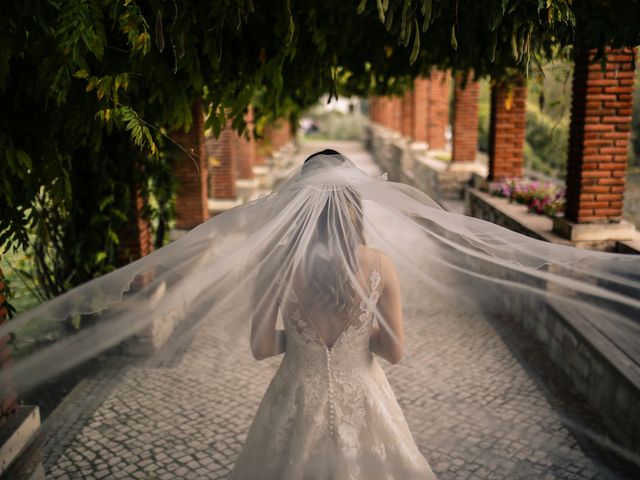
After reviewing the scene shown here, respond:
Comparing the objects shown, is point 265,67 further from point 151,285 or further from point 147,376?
point 147,376

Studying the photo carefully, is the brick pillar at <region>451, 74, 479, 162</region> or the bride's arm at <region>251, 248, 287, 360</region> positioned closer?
the bride's arm at <region>251, 248, 287, 360</region>

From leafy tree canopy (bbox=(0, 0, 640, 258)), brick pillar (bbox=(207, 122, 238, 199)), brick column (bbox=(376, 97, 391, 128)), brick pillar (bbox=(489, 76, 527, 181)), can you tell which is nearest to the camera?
leafy tree canopy (bbox=(0, 0, 640, 258))

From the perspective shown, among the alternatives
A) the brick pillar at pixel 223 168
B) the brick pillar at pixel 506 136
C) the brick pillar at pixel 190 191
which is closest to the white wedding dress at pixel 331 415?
the brick pillar at pixel 190 191

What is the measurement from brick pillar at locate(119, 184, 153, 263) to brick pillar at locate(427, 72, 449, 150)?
994 cm

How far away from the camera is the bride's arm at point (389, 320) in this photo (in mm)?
2982

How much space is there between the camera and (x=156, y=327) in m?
2.96

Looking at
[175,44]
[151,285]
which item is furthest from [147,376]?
[175,44]

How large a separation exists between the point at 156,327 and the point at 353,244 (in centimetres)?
98

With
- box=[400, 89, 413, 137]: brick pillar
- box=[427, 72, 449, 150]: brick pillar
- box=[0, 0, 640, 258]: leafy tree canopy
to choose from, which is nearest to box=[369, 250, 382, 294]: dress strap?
box=[0, 0, 640, 258]: leafy tree canopy

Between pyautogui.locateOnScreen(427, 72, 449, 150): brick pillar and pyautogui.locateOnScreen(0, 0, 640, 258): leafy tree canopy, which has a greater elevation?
pyautogui.locateOnScreen(0, 0, 640, 258): leafy tree canopy

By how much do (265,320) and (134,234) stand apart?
11.4ft

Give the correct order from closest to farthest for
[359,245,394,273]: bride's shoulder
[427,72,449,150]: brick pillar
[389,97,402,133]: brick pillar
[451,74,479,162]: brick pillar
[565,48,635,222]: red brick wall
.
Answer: [359,245,394,273]: bride's shoulder → [565,48,635,222]: red brick wall → [451,74,479,162]: brick pillar → [427,72,449,150]: brick pillar → [389,97,402,133]: brick pillar

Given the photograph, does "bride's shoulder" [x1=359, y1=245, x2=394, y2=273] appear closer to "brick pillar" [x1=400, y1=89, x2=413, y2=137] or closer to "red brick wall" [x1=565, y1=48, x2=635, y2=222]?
"red brick wall" [x1=565, y1=48, x2=635, y2=222]

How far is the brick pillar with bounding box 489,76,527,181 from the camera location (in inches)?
396
